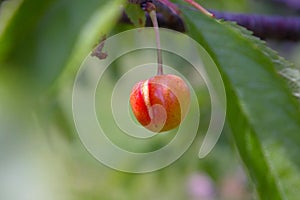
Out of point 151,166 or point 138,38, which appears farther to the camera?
point 151,166

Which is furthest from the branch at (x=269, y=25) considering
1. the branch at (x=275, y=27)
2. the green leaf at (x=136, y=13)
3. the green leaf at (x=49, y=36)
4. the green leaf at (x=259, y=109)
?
the green leaf at (x=49, y=36)

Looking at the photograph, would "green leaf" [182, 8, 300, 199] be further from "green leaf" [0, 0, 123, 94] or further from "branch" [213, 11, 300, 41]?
"branch" [213, 11, 300, 41]

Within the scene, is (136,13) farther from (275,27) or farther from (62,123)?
(275,27)

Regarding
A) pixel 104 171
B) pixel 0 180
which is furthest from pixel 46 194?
pixel 0 180

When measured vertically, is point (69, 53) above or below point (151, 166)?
above

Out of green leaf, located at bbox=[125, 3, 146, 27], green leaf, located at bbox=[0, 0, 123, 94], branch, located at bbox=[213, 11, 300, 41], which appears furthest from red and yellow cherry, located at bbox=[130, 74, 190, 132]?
branch, located at bbox=[213, 11, 300, 41]

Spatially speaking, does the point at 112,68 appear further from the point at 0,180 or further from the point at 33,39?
the point at 33,39

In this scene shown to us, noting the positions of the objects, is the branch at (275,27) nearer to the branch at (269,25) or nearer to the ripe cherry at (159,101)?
the branch at (269,25)
